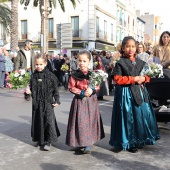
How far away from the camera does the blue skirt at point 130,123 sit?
173 inches

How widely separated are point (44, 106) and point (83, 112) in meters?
0.69

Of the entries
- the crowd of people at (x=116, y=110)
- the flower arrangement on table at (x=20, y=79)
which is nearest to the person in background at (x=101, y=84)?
the flower arrangement on table at (x=20, y=79)

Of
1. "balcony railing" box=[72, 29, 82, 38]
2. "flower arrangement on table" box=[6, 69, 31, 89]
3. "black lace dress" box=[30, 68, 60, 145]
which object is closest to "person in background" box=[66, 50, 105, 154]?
"black lace dress" box=[30, 68, 60, 145]

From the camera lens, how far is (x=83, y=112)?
14.5 ft

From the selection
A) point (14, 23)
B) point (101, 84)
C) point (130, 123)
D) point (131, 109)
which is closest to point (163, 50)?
point (131, 109)

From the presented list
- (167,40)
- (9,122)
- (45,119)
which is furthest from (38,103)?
(167,40)

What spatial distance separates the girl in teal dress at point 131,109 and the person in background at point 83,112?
31cm

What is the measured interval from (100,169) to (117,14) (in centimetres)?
4268

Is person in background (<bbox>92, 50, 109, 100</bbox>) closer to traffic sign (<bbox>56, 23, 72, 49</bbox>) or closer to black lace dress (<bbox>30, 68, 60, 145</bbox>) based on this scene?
black lace dress (<bbox>30, 68, 60, 145</bbox>)

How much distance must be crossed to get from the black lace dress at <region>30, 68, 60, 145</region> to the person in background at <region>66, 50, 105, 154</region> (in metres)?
0.38

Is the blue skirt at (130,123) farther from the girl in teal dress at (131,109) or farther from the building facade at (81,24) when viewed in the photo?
the building facade at (81,24)

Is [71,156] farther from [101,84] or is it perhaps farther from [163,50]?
[101,84]

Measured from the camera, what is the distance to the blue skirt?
14.4 ft

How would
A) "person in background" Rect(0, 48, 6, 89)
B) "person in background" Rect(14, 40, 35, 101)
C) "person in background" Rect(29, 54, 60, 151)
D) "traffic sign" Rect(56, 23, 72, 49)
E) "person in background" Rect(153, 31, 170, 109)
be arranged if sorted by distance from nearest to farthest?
"person in background" Rect(29, 54, 60, 151)
"person in background" Rect(153, 31, 170, 109)
"person in background" Rect(14, 40, 35, 101)
"person in background" Rect(0, 48, 6, 89)
"traffic sign" Rect(56, 23, 72, 49)
